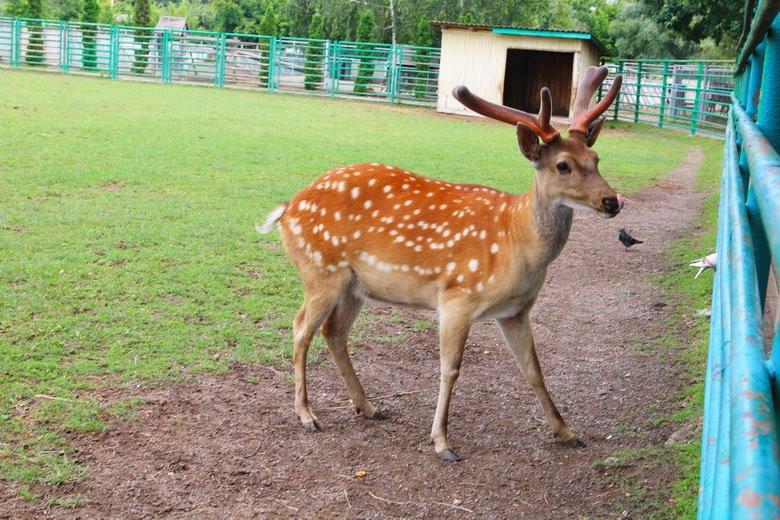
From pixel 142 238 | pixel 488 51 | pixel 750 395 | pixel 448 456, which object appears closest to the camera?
pixel 750 395

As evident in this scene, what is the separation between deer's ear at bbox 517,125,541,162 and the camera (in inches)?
162

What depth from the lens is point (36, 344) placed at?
4953 mm

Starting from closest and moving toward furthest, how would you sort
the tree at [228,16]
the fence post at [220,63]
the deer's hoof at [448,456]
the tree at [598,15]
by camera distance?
the deer's hoof at [448,456] → the fence post at [220,63] → the tree at [598,15] → the tree at [228,16]

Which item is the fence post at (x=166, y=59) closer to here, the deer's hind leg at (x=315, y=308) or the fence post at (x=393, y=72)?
the fence post at (x=393, y=72)

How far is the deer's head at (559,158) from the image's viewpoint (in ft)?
13.1

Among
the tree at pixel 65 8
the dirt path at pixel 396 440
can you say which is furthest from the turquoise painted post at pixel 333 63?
the tree at pixel 65 8

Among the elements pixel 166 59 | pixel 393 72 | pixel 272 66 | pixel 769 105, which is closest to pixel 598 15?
pixel 393 72

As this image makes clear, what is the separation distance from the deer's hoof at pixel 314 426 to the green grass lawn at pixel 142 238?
0.72m

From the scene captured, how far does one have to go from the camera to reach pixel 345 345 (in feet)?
15.7

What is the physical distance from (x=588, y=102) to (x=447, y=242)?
0.98m

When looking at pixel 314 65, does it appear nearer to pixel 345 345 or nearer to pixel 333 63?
pixel 333 63

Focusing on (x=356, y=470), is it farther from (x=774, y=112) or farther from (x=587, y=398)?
(x=774, y=112)

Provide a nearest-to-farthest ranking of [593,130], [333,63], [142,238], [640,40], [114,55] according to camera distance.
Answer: [593,130], [142,238], [333,63], [114,55], [640,40]

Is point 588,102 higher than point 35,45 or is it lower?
lower
